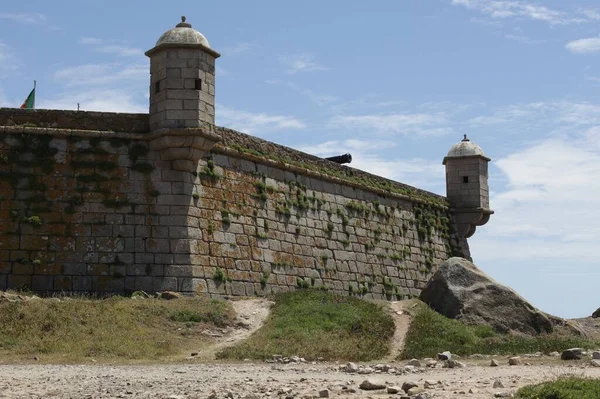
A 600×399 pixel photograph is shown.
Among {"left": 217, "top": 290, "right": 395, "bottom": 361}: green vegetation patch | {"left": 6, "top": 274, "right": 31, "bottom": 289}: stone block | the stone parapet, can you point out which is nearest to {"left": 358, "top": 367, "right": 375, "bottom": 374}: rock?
{"left": 217, "top": 290, "right": 395, "bottom": 361}: green vegetation patch

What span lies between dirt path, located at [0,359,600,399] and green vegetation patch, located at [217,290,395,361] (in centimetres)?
194

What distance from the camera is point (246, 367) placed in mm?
13625

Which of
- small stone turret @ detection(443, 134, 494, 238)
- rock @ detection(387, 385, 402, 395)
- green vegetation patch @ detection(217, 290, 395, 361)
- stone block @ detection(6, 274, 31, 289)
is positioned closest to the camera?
rock @ detection(387, 385, 402, 395)

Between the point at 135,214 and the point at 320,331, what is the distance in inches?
233

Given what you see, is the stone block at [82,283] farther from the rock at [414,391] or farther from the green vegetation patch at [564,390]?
the green vegetation patch at [564,390]

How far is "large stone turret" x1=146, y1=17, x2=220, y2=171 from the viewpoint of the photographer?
2144 centimetres

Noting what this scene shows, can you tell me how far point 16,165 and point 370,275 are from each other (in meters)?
12.9

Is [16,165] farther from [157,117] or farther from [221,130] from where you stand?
[221,130]

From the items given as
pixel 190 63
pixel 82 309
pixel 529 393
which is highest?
pixel 190 63

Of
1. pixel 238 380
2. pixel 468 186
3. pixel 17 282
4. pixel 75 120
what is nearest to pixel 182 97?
pixel 75 120

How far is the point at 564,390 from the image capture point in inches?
392

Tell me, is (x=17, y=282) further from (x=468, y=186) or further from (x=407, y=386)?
(x=468, y=186)

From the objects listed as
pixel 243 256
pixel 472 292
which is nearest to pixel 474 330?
pixel 472 292

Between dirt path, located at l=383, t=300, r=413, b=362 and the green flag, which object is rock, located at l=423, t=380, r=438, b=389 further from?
the green flag
